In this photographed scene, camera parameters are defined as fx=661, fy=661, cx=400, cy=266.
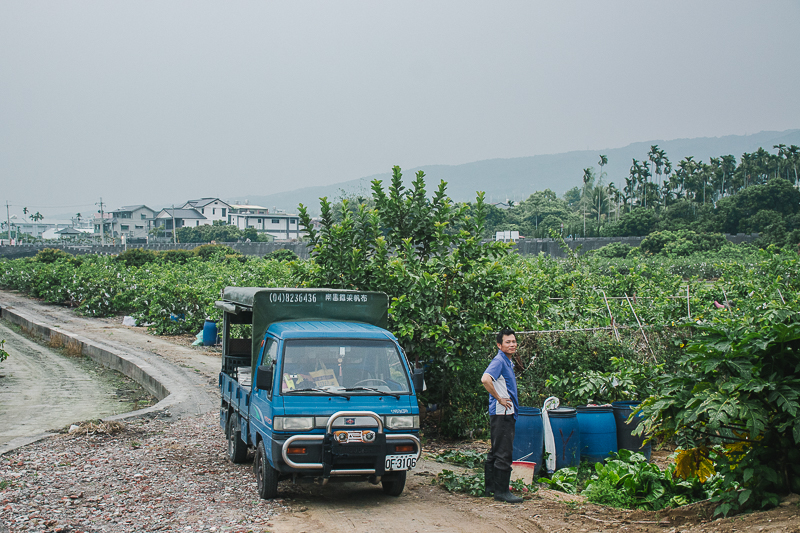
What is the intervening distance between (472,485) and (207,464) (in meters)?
3.63

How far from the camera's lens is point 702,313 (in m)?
12.5

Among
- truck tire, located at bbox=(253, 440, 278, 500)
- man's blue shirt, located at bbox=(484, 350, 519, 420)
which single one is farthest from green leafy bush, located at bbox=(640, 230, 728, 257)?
truck tire, located at bbox=(253, 440, 278, 500)

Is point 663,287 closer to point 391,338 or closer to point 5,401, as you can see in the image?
point 391,338

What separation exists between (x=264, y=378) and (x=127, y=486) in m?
2.31

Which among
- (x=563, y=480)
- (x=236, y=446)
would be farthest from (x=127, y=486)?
(x=563, y=480)

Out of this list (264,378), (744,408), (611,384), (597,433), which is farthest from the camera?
(611,384)

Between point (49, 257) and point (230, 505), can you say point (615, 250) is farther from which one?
point (230, 505)

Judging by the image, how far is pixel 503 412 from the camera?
23.5 feet

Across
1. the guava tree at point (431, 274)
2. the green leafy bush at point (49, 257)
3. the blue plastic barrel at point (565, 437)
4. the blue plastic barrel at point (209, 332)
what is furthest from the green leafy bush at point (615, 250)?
the blue plastic barrel at point (565, 437)

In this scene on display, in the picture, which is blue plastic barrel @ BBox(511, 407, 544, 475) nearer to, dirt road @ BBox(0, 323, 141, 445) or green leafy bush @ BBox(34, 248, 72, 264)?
dirt road @ BBox(0, 323, 141, 445)

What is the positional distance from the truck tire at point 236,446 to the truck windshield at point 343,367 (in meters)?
2.15

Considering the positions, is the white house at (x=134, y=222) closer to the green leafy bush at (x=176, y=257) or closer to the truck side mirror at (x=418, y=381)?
the green leafy bush at (x=176, y=257)

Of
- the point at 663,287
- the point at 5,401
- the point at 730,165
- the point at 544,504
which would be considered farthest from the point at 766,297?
the point at 730,165

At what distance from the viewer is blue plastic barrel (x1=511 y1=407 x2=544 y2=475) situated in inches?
325
